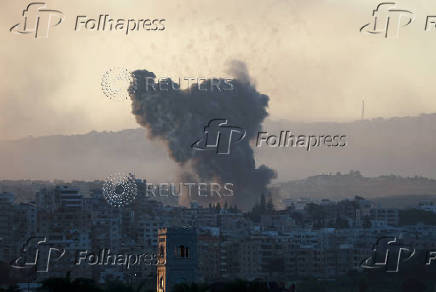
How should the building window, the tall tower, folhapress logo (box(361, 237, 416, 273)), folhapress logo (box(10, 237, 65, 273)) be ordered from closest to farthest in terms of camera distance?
the tall tower < the building window < folhapress logo (box(10, 237, 65, 273)) < folhapress logo (box(361, 237, 416, 273))

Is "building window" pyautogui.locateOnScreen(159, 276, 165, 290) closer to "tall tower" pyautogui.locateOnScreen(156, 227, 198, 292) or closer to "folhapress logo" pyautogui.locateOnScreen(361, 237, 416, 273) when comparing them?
"tall tower" pyautogui.locateOnScreen(156, 227, 198, 292)

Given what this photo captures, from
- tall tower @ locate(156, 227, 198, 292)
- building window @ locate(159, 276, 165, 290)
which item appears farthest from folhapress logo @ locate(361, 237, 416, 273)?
tall tower @ locate(156, 227, 198, 292)

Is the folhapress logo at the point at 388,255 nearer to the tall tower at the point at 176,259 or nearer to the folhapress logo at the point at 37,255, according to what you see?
the folhapress logo at the point at 37,255

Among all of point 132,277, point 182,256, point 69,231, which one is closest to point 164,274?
point 182,256

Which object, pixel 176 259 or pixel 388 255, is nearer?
pixel 176 259

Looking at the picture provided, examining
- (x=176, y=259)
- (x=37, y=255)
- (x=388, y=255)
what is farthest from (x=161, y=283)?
(x=388, y=255)

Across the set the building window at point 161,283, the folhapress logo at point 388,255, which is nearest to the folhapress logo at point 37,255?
the folhapress logo at point 388,255

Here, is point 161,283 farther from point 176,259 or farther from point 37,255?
point 37,255

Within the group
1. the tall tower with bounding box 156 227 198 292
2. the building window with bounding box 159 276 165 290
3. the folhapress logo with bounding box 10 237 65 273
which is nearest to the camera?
the tall tower with bounding box 156 227 198 292
